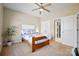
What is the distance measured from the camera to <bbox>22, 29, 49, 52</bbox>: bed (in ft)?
5.73

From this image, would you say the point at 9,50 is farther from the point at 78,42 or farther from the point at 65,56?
the point at 78,42

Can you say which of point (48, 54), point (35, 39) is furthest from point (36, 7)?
point (48, 54)

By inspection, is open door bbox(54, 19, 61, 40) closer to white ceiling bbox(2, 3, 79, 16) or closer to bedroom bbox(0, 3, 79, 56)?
bedroom bbox(0, 3, 79, 56)

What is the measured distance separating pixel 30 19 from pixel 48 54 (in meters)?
0.79

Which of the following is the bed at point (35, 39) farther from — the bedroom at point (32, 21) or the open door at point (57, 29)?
the open door at point (57, 29)

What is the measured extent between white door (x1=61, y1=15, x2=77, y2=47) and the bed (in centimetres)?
37

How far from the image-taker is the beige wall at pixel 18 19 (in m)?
1.69

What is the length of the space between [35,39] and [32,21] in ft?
1.23

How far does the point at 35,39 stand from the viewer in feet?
5.78

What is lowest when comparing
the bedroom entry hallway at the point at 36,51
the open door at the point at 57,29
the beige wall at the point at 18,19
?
the bedroom entry hallway at the point at 36,51

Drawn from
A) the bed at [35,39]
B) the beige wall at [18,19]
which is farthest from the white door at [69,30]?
the beige wall at [18,19]

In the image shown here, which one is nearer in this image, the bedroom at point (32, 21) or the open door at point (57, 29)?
the bedroom at point (32, 21)

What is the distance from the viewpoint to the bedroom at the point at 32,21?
5.52 ft

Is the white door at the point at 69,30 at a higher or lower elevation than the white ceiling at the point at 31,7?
lower
